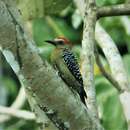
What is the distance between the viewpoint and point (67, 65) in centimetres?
270

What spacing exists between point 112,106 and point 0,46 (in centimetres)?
201

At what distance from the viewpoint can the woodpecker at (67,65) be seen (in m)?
2.50

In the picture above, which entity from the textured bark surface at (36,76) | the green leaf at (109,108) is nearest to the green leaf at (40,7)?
the green leaf at (109,108)

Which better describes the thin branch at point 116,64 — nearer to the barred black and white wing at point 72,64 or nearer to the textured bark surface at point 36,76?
the barred black and white wing at point 72,64

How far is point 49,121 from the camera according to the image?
1926mm

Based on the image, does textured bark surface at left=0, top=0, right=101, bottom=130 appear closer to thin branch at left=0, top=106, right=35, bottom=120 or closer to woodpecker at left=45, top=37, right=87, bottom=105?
woodpecker at left=45, top=37, right=87, bottom=105

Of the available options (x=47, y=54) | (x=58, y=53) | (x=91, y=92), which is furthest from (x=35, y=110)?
(x=47, y=54)

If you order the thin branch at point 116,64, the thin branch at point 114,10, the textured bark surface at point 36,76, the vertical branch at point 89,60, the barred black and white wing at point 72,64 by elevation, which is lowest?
the thin branch at point 116,64

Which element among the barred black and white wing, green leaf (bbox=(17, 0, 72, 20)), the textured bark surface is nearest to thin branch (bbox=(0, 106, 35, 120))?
green leaf (bbox=(17, 0, 72, 20))

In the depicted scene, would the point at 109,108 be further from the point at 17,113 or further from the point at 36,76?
the point at 36,76

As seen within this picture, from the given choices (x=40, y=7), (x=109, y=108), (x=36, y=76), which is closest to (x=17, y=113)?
(x=109, y=108)

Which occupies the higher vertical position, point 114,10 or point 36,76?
point 36,76

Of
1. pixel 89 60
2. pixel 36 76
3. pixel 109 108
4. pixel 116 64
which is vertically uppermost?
pixel 36 76

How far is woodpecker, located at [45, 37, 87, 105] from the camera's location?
2.50m
